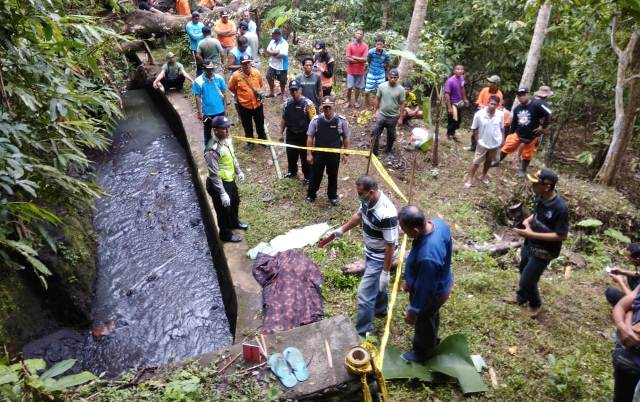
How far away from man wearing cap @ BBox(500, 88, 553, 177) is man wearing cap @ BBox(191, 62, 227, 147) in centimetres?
544

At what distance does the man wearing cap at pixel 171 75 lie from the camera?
11.2 m

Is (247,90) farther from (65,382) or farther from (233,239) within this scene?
(65,382)

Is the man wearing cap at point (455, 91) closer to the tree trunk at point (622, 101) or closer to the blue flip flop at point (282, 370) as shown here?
the tree trunk at point (622, 101)

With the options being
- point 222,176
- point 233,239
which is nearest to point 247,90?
point 222,176

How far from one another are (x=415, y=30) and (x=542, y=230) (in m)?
5.99

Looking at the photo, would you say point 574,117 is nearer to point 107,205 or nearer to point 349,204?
point 349,204

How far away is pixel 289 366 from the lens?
3.74m

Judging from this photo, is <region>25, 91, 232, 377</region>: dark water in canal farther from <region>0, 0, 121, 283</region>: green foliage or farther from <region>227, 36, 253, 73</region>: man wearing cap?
<region>227, 36, 253, 73</region>: man wearing cap

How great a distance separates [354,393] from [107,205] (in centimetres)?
651

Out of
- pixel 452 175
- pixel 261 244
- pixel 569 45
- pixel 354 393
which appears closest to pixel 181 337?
pixel 261 244

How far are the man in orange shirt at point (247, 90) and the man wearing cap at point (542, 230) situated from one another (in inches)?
207

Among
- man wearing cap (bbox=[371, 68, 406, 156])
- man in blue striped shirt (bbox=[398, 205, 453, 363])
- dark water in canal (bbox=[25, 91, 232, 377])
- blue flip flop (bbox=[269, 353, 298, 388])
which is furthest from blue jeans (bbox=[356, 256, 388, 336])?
man wearing cap (bbox=[371, 68, 406, 156])

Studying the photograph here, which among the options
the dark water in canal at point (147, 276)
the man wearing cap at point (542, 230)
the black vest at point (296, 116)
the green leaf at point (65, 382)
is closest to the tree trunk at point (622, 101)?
the man wearing cap at point (542, 230)

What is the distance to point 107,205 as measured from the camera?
8391 mm
